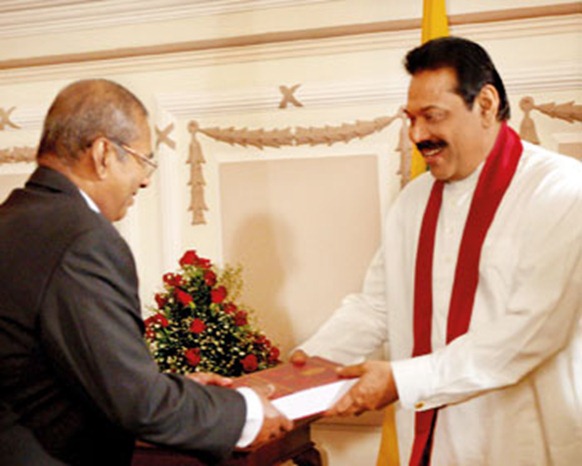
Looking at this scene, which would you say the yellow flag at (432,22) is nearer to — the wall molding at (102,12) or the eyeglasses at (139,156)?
the wall molding at (102,12)

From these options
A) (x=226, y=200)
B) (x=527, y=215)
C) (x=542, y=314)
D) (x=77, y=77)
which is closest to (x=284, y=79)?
(x=226, y=200)

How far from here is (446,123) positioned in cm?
236

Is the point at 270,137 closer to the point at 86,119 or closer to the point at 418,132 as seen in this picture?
the point at 418,132

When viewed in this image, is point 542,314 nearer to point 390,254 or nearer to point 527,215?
point 527,215

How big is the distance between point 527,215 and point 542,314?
0.94 ft

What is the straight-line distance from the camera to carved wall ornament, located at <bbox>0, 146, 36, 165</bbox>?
12.4 feet

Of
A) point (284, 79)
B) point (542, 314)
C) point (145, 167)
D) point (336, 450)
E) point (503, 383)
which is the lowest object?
point (336, 450)

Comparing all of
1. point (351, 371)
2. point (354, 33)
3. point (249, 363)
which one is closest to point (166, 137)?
point (354, 33)

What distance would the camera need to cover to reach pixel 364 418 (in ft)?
11.0

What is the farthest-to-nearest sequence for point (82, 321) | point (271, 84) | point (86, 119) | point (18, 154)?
point (18, 154), point (271, 84), point (86, 119), point (82, 321)

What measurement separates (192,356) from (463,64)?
1346 mm

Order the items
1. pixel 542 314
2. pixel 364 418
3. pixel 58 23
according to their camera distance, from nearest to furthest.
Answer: pixel 542 314 < pixel 364 418 < pixel 58 23

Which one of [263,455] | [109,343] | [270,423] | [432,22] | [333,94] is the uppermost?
[432,22]

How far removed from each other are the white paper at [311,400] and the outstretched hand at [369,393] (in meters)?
0.02
